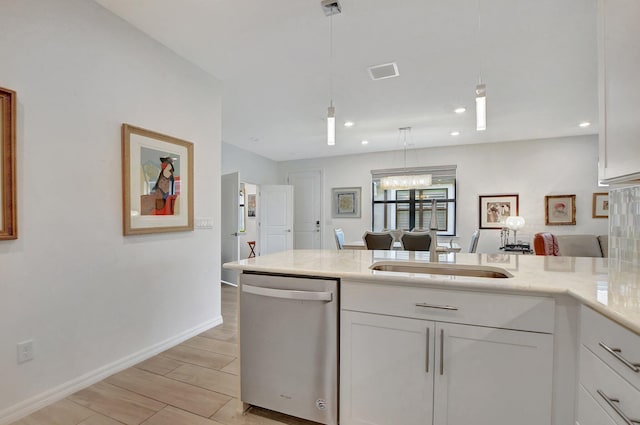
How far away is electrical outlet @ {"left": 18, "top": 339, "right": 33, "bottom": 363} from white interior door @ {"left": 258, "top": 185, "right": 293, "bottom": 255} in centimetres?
495

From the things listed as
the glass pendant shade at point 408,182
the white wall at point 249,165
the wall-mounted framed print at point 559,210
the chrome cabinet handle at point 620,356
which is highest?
the white wall at point 249,165

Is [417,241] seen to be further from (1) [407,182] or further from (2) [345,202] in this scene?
(2) [345,202]

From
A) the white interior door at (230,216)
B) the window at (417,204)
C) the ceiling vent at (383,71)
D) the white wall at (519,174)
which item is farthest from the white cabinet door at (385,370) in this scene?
the white wall at (519,174)

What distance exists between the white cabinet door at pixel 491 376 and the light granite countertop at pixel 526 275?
0.20 meters

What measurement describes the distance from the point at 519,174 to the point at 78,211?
253 inches

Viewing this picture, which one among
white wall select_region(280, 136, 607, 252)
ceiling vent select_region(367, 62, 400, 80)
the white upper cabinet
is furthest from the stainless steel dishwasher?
white wall select_region(280, 136, 607, 252)

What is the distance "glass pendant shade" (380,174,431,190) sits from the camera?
192 inches

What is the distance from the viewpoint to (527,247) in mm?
5207

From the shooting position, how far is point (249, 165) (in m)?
6.31

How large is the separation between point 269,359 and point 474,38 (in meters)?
2.82

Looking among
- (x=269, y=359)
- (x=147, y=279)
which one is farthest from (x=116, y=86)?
(x=269, y=359)

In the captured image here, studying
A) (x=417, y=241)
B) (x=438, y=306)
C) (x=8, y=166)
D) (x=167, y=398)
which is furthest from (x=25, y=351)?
(x=417, y=241)

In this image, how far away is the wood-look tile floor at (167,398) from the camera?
167 centimetres

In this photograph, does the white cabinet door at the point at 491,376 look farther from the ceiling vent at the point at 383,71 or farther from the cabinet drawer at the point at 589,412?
the ceiling vent at the point at 383,71
